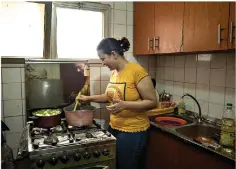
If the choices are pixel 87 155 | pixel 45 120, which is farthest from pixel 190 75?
pixel 45 120

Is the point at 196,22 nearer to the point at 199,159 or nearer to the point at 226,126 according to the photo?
the point at 226,126

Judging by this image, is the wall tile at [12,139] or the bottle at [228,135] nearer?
the bottle at [228,135]

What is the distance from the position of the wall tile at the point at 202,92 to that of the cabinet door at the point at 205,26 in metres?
0.49

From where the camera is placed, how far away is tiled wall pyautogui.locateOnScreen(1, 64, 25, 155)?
1766 millimetres

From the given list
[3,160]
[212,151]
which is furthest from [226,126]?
[3,160]

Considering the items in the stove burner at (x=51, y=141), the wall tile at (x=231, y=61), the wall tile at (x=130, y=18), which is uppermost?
the wall tile at (x=130, y=18)

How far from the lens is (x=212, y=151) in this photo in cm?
123

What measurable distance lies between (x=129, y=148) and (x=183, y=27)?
3.20ft

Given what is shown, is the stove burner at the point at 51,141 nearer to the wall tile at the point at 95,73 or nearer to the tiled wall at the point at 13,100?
the tiled wall at the point at 13,100

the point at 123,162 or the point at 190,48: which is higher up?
the point at 190,48

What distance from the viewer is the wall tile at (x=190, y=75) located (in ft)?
6.34

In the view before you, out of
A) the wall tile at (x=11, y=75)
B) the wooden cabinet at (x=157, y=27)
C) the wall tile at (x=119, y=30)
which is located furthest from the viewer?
the wall tile at (x=119, y=30)

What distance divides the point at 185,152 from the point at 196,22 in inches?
35.6

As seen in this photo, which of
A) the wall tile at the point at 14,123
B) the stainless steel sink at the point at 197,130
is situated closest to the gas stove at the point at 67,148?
the wall tile at the point at 14,123
